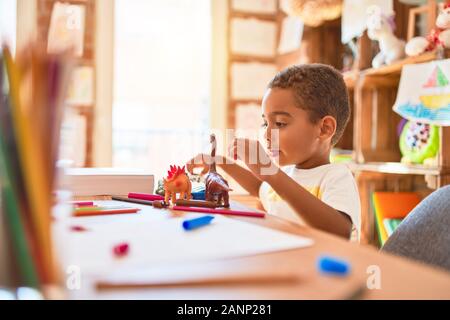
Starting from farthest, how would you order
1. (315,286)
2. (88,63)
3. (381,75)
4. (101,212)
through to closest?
(88,63)
(381,75)
(101,212)
(315,286)

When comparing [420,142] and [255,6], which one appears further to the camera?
[255,6]

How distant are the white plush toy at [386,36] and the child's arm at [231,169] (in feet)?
3.28

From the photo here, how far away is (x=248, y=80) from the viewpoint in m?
2.50

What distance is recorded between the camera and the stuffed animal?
1.42 m

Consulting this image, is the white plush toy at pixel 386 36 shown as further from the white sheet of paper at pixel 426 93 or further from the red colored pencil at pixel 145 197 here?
the red colored pencil at pixel 145 197

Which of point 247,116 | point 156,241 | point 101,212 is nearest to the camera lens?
point 156,241

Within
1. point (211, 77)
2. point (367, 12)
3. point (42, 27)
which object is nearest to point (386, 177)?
point (367, 12)

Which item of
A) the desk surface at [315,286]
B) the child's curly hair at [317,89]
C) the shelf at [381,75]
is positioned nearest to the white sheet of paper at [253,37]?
the shelf at [381,75]

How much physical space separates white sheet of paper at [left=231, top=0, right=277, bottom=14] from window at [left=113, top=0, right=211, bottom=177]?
0.53 ft

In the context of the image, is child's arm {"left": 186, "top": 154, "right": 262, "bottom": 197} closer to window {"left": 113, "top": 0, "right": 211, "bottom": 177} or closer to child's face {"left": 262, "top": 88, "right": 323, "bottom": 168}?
child's face {"left": 262, "top": 88, "right": 323, "bottom": 168}

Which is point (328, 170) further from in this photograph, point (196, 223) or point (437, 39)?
point (437, 39)

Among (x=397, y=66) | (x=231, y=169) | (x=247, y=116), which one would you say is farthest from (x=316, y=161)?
(x=247, y=116)

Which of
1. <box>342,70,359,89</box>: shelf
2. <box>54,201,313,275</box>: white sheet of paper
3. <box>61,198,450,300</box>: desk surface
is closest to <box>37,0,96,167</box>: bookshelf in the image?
<box>342,70,359,89</box>: shelf

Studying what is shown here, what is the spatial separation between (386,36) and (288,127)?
1018 millimetres
